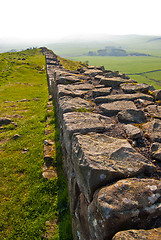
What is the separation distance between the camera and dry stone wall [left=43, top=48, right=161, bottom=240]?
92.2 inches

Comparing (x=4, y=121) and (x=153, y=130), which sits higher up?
(x=153, y=130)

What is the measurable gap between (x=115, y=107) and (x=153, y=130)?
1.75 meters

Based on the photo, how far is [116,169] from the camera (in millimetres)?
2871

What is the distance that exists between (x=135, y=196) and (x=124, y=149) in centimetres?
105

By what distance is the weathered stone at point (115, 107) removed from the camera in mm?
5318

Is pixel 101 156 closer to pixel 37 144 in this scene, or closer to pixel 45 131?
pixel 37 144

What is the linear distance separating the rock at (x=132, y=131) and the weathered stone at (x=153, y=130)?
0.77ft

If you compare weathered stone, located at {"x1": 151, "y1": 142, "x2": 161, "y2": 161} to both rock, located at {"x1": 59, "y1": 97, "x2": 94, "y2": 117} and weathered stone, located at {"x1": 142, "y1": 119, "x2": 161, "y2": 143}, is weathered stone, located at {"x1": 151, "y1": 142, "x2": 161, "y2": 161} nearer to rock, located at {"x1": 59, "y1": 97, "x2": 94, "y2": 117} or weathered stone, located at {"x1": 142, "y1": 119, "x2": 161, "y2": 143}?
weathered stone, located at {"x1": 142, "y1": 119, "x2": 161, "y2": 143}

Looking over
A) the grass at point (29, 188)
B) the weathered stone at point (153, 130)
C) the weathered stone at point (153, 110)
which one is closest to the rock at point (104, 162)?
the weathered stone at point (153, 130)

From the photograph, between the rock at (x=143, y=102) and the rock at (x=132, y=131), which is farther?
the rock at (x=143, y=102)

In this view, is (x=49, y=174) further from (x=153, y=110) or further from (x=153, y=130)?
(x=153, y=110)

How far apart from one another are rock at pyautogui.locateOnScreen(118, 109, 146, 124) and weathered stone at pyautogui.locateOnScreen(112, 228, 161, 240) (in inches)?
120

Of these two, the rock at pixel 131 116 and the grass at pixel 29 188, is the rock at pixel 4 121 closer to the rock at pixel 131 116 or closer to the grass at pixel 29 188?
the grass at pixel 29 188

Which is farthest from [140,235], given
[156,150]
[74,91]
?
[74,91]
